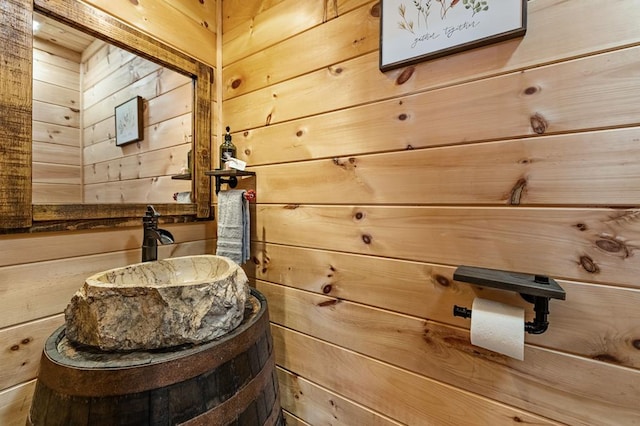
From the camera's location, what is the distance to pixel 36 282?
0.83m

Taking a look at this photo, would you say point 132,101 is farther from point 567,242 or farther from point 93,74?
point 567,242

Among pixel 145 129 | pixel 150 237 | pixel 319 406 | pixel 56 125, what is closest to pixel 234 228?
pixel 150 237

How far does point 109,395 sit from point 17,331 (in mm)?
558

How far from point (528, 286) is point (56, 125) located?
1412mm

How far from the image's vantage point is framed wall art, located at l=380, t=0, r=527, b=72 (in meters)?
0.69

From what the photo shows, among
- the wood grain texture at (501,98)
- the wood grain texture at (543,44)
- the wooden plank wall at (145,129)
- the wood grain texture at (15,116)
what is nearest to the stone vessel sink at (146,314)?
the wood grain texture at (15,116)

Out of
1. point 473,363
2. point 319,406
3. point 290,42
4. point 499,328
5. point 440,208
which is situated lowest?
point 319,406

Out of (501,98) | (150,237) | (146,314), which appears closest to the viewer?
(146,314)

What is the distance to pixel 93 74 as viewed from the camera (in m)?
0.95

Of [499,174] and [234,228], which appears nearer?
[499,174]

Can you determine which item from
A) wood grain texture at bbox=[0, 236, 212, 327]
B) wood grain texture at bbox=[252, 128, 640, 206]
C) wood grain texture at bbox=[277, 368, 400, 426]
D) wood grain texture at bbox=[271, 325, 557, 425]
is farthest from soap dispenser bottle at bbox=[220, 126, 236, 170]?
wood grain texture at bbox=[277, 368, 400, 426]

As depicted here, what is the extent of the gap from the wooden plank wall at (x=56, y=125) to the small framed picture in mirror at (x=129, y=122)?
121 mm

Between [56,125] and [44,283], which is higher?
[56,125]

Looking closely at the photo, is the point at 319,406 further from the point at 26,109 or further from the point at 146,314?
the point at 26,109
